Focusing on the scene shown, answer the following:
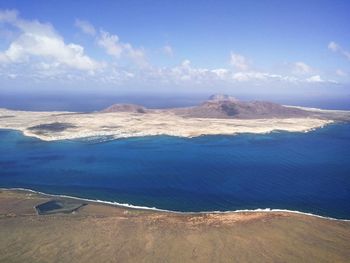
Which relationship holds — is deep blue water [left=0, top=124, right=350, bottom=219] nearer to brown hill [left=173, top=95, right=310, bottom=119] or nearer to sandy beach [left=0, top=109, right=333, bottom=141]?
sandy beach [left=0, top=109, right=333, bottom=141]

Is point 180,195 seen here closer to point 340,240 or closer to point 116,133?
point 340,240

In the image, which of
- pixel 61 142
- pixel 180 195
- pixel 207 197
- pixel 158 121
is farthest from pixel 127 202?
pixel 158 121

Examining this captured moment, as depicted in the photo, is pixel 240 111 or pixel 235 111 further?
pixel 240 111

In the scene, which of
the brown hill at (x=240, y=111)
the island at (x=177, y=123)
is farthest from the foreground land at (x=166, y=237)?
the brown hill at (x=240, y=111)

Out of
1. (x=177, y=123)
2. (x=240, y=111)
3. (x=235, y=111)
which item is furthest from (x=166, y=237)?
(x=240, y=111)

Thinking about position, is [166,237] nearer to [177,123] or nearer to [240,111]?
[177,123]
